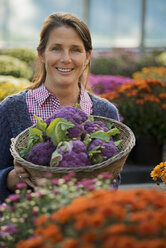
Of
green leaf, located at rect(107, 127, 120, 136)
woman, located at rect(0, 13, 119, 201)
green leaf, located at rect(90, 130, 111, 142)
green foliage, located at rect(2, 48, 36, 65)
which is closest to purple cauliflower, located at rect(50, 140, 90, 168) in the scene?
green leaf, located at rect(90, 130, 111, 142)

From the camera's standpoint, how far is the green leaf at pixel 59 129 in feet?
6.57

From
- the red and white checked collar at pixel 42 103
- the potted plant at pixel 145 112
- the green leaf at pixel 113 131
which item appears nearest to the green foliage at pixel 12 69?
the potted plant at pixel 145 112

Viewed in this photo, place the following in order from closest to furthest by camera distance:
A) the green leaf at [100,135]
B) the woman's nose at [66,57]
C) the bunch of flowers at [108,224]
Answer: the bunch of flowers at [108,224]
the green leaf at [100,135]
the woman's nose at [66,57]

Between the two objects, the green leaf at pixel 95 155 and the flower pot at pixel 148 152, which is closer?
the green leaf at pixel 95 155

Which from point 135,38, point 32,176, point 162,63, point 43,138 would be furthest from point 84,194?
point 135,38

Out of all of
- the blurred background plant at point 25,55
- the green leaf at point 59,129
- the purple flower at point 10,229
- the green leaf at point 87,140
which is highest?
the green leaf at point 59,129

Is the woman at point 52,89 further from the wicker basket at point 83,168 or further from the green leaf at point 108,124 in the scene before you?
the wicker basket at point 83,168

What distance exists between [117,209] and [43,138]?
0.99 meters

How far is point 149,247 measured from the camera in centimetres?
114

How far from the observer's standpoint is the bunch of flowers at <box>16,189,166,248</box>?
1.16m

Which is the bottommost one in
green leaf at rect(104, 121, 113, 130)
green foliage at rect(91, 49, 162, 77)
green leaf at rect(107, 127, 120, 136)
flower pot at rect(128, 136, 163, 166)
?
→ flower pot at rect(128, 136, 163, 166)

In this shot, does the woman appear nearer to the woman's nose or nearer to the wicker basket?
the woman's nose

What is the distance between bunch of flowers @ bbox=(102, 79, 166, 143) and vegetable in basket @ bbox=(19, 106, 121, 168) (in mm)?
3824

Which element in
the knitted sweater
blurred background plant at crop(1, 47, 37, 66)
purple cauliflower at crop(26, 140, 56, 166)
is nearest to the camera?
purple cauliflower at crop(26, 140, 56, 166)
